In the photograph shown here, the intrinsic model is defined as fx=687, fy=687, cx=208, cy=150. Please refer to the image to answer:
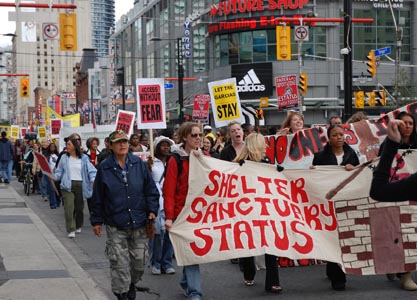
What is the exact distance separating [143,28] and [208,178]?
236 ft

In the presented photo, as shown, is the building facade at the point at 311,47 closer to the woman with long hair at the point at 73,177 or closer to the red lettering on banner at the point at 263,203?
the woman with long hair at the point at 73,177

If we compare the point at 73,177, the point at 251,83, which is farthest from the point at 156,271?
the point at 251,83

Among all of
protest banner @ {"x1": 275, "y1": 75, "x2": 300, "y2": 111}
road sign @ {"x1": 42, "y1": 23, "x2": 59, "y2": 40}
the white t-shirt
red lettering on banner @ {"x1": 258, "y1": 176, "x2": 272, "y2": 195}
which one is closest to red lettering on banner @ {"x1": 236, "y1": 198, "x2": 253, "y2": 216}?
red lettering on banner @ {"x1": 258, "y1": 176, "x2": 272, "y2": 195}

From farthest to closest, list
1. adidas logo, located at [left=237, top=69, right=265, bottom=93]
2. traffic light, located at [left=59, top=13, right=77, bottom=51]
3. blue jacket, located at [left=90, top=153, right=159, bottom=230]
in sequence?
adidas logo, located at [left=237, top=69, right=265, bottom=93] < traffic light, located at [left=59, top=13, right=77, bottom=51] < blue jacket, located at [left=90, top=153, right=159, bottom=230]

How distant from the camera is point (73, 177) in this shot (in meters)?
11.7

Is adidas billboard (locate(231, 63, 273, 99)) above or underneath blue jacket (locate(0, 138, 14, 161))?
above

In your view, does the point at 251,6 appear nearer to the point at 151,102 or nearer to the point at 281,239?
the point at 151,102

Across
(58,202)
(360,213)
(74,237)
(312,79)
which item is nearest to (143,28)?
(312,79)

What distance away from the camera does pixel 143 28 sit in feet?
253

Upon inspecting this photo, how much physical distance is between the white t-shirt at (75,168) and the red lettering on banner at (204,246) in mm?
5425

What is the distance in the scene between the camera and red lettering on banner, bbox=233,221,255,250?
6777 millimetres

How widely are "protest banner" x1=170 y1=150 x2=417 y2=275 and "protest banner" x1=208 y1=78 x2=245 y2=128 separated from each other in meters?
8.02

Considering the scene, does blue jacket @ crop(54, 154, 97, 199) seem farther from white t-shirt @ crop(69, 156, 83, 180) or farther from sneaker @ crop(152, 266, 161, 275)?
sneaker @ crop(152, 266, 161, 275)

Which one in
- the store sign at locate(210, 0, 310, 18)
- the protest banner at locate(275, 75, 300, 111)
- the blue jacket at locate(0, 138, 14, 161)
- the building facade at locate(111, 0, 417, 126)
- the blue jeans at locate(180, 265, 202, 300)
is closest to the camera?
the blue jeans at locate(180, 265, 202, 300)
